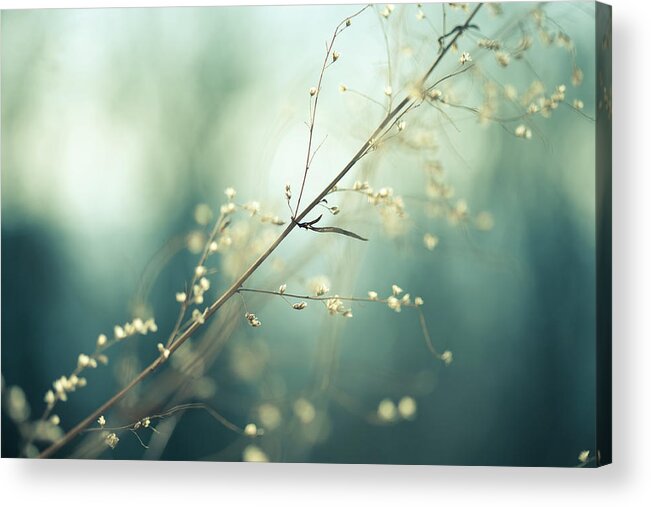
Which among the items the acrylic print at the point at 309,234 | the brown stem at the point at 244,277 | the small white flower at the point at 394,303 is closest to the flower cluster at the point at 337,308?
the acrylic print at the point at 309,234

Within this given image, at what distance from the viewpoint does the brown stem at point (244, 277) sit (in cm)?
299

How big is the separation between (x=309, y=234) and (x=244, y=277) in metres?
0.24

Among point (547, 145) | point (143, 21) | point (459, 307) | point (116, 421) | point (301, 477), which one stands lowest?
point (301, 477)

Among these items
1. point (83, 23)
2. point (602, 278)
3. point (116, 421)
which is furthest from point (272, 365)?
point (83, 23)

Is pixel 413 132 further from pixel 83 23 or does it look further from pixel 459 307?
pixel 83 23

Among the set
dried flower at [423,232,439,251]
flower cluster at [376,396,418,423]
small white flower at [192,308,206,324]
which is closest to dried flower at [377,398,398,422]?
flower cluster at [376,396,418,423]

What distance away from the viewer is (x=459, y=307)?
2977mm

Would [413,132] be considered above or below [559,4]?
below

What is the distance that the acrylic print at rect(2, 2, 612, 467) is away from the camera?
9.73 ft

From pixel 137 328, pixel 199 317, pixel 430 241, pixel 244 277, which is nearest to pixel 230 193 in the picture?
pixel 244 277

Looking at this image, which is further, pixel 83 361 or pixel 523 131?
pixel 83 361

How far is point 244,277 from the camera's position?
304cm

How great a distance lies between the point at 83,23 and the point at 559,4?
1.47m

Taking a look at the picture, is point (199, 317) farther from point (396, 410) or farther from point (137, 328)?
point (396, 410)
